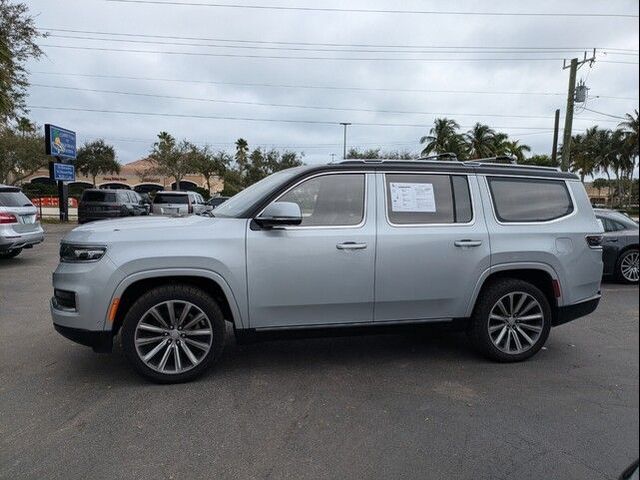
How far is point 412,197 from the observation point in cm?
449

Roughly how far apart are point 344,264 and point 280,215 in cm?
74

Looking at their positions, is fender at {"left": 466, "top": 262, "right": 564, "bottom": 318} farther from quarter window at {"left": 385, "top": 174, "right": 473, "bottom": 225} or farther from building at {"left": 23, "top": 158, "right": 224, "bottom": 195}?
building at {"left": 23, "top": 158, "right": 224, "bottom": 195}

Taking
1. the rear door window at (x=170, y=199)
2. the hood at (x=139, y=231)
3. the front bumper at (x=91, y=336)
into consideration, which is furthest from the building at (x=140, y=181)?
the front bumper at (x=91, y=336)

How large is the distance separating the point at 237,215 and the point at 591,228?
140 inches

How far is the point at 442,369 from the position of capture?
14.9 feet

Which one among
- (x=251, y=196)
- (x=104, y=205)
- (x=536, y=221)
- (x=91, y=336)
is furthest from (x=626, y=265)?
(x=104, y=205)

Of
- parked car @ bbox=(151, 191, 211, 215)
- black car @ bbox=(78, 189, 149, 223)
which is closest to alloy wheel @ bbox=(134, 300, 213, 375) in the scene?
parked car @ bbox=(151, 191, 211, 215)

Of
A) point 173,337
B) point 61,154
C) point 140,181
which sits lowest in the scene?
point 173,337

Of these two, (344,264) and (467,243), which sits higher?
(467,243)

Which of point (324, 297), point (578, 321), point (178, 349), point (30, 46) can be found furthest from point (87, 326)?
point (30, 46)

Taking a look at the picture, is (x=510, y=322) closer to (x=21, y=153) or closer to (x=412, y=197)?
(x=412, y=197)

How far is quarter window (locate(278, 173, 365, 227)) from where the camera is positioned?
4289 millimetres

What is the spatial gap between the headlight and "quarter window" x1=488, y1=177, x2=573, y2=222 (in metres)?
3.65

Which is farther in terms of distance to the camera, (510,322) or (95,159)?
(95,159)
